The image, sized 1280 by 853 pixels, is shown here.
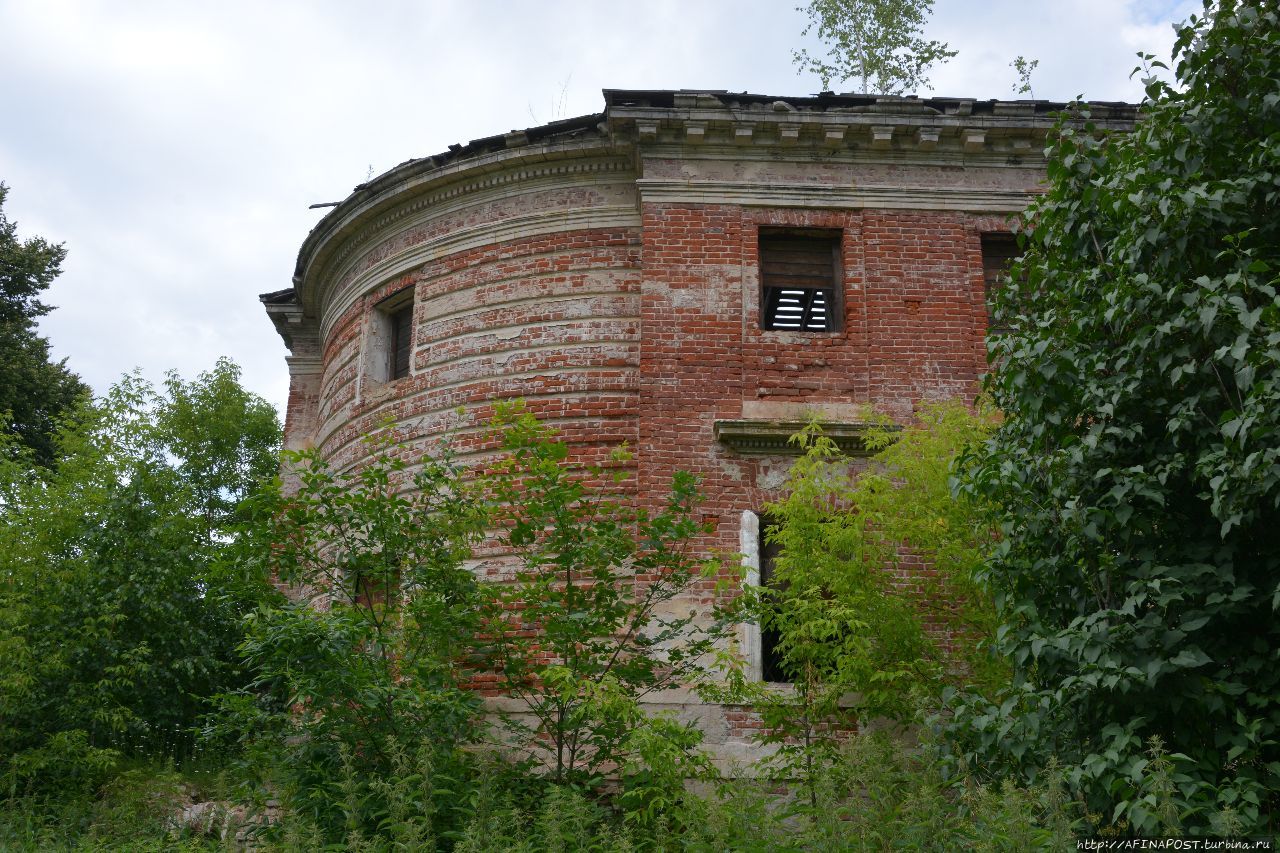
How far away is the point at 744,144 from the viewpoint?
1307 cm

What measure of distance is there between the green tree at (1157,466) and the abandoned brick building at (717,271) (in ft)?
16.7

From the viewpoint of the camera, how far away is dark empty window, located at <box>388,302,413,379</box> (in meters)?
14.7

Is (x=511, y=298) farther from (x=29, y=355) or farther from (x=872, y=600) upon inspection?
(x=29, y=355)

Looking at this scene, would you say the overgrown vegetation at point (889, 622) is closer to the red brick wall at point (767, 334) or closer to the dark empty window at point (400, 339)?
the red brick wall at point (767, 334)

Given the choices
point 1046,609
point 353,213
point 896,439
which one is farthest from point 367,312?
point 1046,609

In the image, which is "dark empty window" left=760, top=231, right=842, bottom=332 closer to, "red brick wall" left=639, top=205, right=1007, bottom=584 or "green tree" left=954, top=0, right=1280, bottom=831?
"red brick wall" left=639, top=205, right=1007, bottom=584

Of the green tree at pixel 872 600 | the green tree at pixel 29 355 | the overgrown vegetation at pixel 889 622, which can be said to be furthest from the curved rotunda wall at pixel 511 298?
the green tree at pixel 29 355

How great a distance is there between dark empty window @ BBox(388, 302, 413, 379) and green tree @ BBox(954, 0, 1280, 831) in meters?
9.42

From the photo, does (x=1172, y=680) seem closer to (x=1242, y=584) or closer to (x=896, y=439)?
(x=1242, y=584)

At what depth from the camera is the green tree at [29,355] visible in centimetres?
2158

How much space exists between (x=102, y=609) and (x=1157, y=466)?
12343 mm

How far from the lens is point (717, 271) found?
41.8ft

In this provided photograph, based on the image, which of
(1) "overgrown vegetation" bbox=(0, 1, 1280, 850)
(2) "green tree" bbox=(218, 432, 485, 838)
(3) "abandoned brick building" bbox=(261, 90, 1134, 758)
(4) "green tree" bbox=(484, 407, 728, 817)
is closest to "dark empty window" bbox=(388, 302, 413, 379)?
(3) "abandoned brick building" bbox=(261, 90, 1134, 758)

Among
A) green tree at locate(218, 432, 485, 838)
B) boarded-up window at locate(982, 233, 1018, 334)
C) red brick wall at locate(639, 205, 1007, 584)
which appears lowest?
green tree at locate(218, 432, 485, 838)
